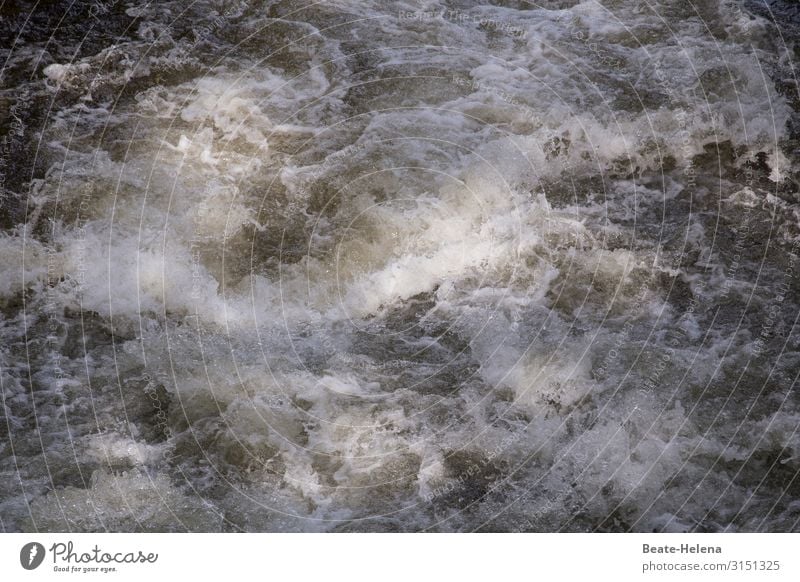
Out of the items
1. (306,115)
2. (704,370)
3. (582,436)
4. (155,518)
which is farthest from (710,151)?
(155,518)

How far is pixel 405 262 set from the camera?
452cm

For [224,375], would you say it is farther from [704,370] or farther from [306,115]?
[704,370]

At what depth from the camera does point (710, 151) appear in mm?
4535

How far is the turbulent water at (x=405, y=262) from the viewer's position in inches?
172
